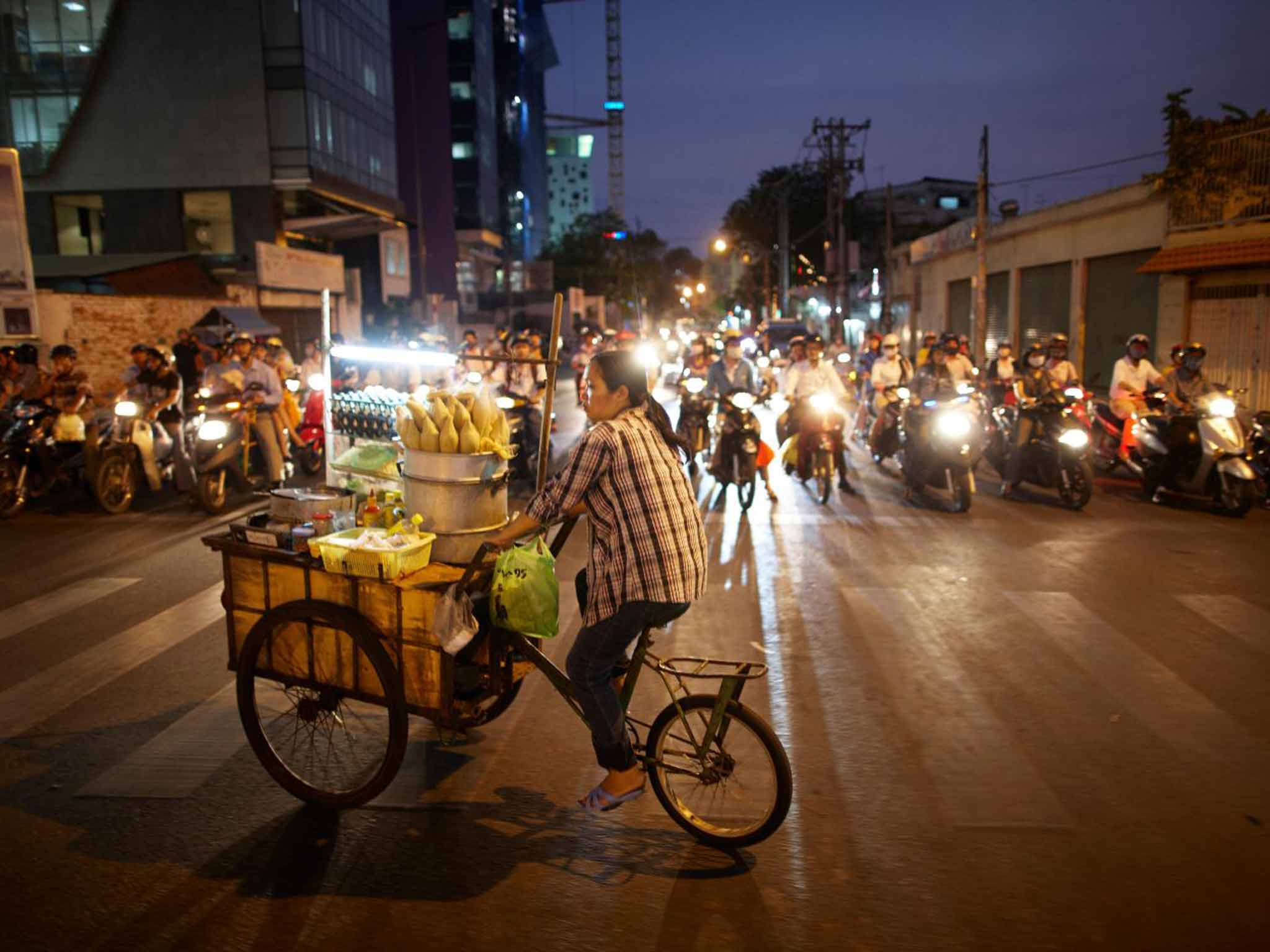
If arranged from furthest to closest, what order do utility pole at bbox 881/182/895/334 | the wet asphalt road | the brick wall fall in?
utility pole at bbox 881/182/895/334
the brick wall
the wet asphalt road

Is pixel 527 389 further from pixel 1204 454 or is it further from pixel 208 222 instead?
pixel 208 222

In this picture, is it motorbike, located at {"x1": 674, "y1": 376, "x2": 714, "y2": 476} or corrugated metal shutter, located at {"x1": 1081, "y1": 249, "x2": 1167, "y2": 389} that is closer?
motorbike, located at {"x1": 674, "y1": 376, "x2": 714, "y2": 476}

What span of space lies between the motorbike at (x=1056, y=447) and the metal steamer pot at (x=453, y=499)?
28.5ft

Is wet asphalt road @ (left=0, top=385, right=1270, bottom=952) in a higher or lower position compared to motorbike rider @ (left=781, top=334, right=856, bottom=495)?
lower

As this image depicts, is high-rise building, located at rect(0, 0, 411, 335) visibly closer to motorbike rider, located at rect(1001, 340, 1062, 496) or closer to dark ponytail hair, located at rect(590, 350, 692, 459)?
Answer: motorbike rider, located at rect(1001, 340, 1062, 496)

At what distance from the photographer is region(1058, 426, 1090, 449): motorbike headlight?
11.4 metres

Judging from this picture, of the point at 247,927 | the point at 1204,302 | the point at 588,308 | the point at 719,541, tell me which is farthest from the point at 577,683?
the point at 588,308

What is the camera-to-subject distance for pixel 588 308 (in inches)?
2795

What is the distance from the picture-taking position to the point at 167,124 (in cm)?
3578

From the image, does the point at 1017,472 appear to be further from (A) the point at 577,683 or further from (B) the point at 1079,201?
(B) the point at 1079,201

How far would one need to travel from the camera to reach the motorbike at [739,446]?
11.6 m

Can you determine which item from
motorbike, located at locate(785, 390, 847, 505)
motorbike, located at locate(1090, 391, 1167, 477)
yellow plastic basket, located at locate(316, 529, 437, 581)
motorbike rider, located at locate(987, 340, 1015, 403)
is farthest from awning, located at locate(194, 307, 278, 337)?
yellow plastic basket, located at locate(316, 529, 437, 581)

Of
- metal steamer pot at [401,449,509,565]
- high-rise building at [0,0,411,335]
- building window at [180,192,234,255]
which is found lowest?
metal steamer pot at [401,449,509,565]

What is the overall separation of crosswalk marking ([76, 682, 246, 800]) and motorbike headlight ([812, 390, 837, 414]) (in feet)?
26.8
